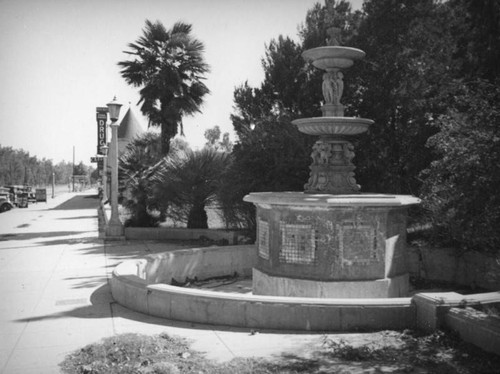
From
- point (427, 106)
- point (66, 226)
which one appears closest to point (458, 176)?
point (427, 106)

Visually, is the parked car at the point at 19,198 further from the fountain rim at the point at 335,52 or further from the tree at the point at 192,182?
the fountain rim at the point at 335,52

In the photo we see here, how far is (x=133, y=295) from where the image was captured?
7.34m

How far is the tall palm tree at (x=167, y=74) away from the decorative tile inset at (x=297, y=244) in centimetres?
1714

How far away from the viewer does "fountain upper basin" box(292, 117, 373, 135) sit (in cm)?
921

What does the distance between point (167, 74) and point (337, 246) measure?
1811cm

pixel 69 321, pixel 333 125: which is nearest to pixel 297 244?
pixel 333 125

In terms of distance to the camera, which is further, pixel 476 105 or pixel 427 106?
pixel 427 106

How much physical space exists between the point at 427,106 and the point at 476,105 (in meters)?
9.10

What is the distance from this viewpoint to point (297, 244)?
8.46m

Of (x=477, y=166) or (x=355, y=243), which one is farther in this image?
(x=355, y=243)

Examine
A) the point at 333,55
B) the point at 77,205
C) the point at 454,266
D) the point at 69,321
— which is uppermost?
the point at 333,55

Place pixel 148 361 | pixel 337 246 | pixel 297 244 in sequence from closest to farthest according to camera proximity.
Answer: pixel 148 361, pixel 337 246, pixel 297 244

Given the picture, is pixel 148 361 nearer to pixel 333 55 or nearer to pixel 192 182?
pixel 333 55

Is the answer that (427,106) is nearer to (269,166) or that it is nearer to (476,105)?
(269,166)
